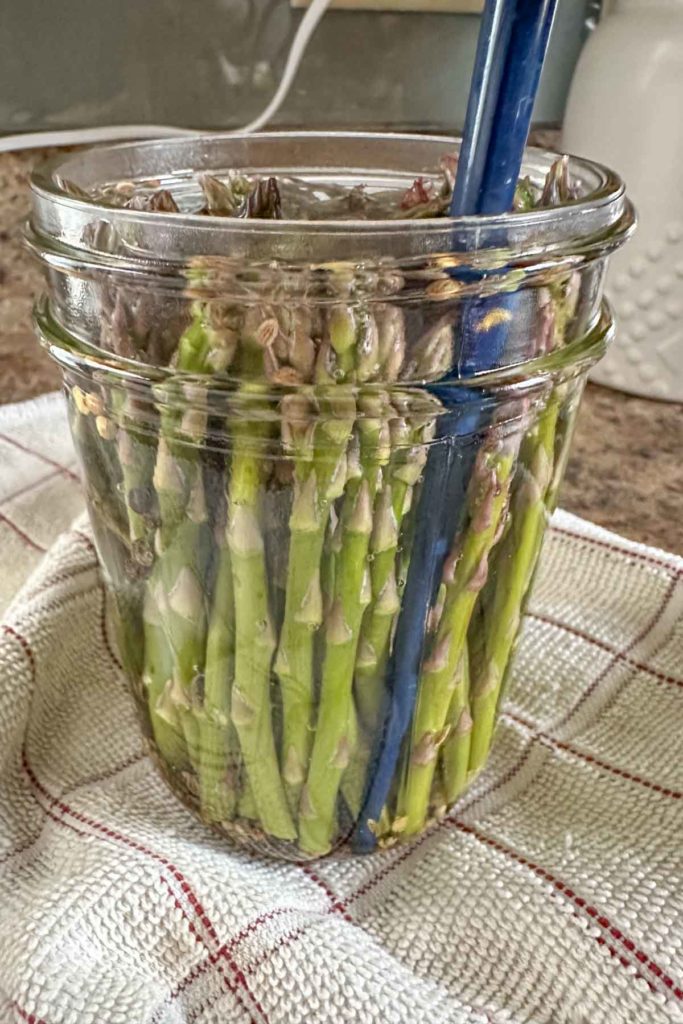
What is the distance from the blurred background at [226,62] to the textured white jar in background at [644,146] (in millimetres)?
80

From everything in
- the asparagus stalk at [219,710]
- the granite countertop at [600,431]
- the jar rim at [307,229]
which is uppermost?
the jar rim at [307,229]

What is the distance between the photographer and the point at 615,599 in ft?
1.34

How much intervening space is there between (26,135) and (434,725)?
39cm

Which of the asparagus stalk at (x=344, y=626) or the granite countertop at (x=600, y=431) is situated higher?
the asparagus stalk at (x=344, y=626)

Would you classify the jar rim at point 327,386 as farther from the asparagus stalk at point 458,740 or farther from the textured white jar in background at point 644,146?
the textured white jar in background at point 644,146

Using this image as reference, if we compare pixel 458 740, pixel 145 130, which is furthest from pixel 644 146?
pixel 458 740

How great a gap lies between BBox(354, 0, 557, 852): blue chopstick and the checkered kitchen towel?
6 centimetres

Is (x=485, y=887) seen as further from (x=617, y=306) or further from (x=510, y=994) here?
(x=617, y=306)

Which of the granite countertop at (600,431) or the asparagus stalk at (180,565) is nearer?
the asparagus stalk at (180,565)

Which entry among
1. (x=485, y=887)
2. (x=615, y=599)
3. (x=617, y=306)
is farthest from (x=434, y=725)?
(x=617, y=306)

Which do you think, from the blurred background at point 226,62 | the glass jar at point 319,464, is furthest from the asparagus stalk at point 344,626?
the blurred background at point 226,62

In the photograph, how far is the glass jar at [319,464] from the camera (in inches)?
8.1

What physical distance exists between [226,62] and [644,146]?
235mm

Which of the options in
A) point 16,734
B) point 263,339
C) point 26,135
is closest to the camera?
point 263,339
